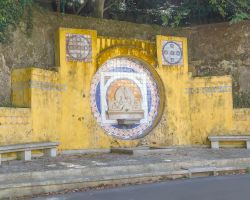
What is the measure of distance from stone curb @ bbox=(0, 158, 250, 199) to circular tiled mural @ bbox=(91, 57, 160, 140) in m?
3.60

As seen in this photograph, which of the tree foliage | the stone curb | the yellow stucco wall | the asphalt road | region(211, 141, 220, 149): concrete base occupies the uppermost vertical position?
the tree foliage

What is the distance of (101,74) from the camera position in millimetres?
12992

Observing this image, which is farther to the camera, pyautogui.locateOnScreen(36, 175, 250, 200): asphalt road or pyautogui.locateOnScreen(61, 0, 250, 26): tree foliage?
pyautogui.locateOnScreen(61, 0, 250, 26): tree foliage

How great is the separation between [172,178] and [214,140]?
480 cm

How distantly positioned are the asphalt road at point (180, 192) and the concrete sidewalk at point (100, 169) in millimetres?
435

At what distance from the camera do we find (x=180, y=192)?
763cm

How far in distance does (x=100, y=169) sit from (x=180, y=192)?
183 cm

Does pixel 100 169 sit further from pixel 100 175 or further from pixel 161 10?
pixel 161 10

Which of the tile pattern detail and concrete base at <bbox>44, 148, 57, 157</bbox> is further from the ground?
the tile pattern detail

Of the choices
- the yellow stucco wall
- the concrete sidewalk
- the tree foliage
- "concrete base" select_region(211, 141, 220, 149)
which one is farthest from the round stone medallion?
the concrete sidewalk

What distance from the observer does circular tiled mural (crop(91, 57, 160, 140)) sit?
12898 mm

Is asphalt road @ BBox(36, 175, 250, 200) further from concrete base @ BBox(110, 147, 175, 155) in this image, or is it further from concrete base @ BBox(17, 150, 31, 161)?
concrete base @ BBox(17, 150, 31, 161)

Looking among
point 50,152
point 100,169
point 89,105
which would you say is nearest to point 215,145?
point 89,105

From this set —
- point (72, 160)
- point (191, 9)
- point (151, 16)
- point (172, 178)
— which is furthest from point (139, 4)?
point (172, 178)
